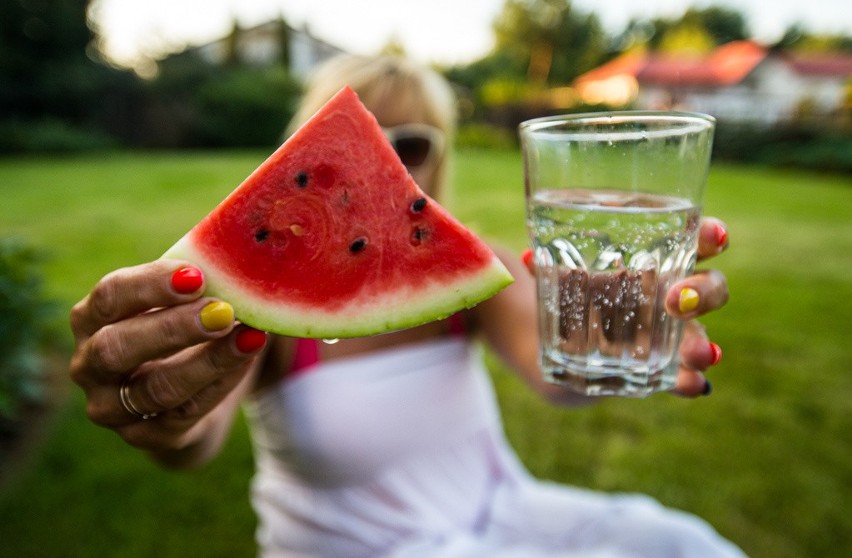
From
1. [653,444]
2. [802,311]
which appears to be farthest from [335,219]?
[802,311]

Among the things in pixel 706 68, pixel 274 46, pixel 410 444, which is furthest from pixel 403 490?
pixel 274 46

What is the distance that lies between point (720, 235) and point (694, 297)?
0.53ft

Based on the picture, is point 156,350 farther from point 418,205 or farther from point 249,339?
point 418,205

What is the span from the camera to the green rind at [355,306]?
103cm

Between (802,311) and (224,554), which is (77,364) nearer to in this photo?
(224,554)

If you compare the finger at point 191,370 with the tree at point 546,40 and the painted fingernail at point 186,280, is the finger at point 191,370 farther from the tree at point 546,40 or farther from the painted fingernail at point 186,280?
the tree at point 546,40

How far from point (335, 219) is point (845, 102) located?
24323mm

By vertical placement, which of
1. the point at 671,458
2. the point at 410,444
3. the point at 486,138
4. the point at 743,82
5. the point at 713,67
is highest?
the point at 410,444

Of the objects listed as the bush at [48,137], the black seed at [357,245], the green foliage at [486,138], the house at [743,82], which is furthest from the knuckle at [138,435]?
the bush at [48,137]

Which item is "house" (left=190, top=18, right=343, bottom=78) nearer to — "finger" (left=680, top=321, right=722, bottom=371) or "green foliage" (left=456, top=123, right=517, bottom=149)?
"green foliage" (left=456, top=123, right=517, bottom=149)

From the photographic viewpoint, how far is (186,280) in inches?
36.8

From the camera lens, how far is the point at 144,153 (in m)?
23.4

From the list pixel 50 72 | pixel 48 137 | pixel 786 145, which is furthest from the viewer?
pixel 50 72

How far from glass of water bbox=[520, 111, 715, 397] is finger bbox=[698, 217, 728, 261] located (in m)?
0.02
